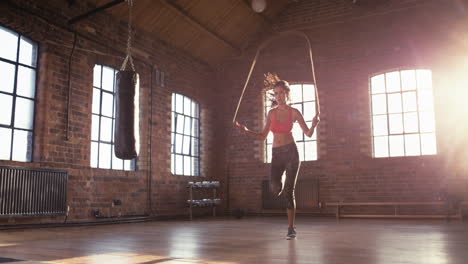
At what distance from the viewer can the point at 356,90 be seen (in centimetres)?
916

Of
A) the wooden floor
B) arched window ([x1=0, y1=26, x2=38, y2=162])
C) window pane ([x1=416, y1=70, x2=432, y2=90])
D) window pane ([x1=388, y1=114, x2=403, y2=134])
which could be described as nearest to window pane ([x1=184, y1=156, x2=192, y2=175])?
arched window ([x1=0, y1=26, x2=38, y2=162])

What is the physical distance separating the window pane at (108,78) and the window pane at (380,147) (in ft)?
17.2

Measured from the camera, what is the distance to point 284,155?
4.38 metres

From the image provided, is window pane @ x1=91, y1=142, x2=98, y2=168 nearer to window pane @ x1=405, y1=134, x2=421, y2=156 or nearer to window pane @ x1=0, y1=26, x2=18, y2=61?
window pane @ x1=0, y1=26, x2=18, y2=61

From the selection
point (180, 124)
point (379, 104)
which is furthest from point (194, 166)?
point (379, 104)

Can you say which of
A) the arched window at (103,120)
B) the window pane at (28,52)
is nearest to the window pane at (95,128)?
the arched window at (103,120)

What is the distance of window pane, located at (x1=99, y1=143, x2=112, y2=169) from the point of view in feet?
24.2

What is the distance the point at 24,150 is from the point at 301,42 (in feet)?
20.2

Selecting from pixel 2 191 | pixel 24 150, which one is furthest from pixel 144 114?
pixel 2 191

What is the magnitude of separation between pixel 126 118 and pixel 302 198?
17.0 ft

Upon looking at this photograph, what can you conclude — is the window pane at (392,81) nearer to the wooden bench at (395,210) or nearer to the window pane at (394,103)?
the window pane at (394,103)

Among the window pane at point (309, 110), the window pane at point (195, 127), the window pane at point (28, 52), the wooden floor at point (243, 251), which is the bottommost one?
the wooden floor at point (243, 251)

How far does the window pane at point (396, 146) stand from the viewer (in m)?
8.73

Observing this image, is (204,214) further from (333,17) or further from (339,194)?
(333,17)
